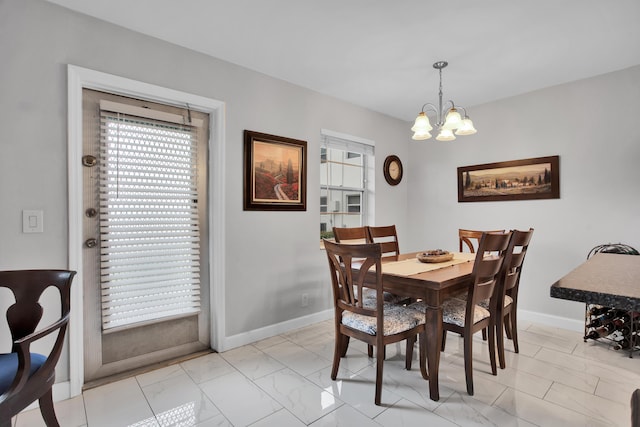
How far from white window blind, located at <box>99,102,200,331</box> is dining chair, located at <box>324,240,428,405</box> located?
4.10ft

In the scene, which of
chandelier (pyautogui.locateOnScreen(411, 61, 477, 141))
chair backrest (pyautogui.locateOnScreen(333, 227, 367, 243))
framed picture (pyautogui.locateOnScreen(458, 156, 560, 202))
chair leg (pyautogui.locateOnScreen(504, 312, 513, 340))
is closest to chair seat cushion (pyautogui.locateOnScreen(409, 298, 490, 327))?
chair leg (pyautogui.locateOnScreen(504, 312, 513, 340))

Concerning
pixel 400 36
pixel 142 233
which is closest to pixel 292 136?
pixel 400 36

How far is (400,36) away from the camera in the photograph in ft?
7.68

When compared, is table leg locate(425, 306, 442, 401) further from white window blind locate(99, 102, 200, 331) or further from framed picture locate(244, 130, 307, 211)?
white window blind locate(99, 102, 200, 331)

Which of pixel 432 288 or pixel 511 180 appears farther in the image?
pixel 511 180

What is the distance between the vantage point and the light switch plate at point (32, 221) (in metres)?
1.88

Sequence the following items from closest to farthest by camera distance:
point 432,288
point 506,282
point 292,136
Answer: point 432,288
point 506,282
point 292,136

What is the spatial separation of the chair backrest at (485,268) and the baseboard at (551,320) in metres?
1.69

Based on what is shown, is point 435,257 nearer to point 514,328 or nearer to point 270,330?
point 514,328

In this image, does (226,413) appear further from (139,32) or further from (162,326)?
(139,32)

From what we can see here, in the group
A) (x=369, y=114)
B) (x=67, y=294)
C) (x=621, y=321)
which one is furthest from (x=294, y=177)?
(x=621, y=321)

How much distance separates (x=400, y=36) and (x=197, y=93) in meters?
1.64

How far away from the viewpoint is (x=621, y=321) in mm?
2648

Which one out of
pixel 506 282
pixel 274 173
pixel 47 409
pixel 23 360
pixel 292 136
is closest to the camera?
pixel 23 360
